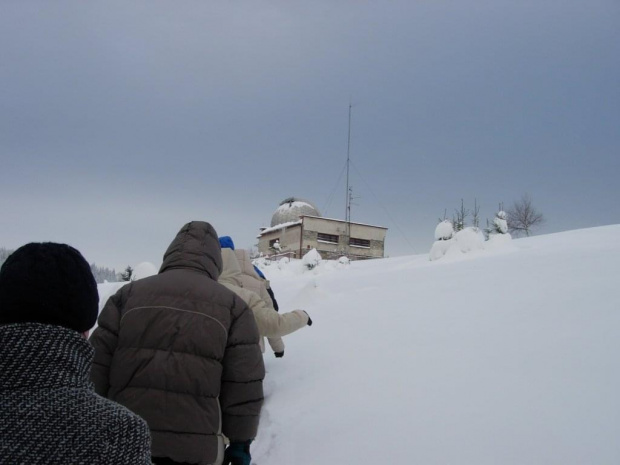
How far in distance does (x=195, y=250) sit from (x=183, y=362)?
2.29 ft

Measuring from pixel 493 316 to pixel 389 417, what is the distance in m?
2.45

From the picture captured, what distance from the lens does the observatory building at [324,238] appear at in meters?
37.5

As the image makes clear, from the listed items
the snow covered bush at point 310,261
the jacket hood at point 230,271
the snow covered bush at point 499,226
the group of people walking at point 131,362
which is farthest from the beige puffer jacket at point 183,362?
the snow covered bush at point 310,261

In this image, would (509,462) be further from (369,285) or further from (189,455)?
(369,285)

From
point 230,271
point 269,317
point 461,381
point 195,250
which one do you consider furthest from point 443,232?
point 195,250

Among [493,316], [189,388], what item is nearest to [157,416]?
[189,388]

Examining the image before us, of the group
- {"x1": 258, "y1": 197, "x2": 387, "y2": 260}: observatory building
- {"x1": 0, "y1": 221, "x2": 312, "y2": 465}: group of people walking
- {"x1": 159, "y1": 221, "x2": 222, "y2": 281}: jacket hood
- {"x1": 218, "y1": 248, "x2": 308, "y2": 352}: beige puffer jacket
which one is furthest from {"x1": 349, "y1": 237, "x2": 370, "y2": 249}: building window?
{"x1": 159, "y1": 221, "x2": 222, "y2": 281}: jacket hood

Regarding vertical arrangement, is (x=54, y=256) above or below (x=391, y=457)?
above

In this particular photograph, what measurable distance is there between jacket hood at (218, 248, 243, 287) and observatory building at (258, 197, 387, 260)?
29353mm

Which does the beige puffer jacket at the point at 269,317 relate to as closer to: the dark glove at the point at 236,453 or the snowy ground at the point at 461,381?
the snowy ground at the point at 461,381

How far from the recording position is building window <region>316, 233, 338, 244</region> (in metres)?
38.5

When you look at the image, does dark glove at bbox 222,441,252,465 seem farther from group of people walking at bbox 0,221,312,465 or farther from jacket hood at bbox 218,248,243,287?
jacket hood at bbox 218,248,243,287

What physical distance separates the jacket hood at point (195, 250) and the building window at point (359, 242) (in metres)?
37.8

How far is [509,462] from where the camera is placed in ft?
Answer: 9.55
